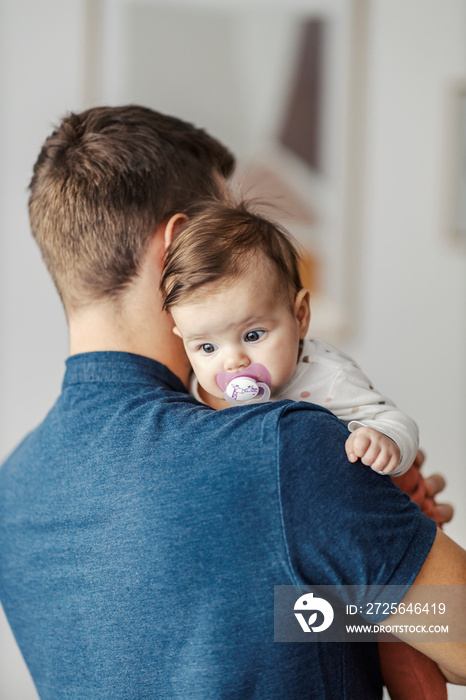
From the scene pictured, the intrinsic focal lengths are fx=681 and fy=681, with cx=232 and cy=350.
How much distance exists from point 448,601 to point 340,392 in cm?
31

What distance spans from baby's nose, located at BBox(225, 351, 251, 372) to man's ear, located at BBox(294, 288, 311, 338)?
0.12 m

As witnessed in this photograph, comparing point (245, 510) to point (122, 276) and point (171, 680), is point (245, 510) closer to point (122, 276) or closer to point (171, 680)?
point (171, 680)

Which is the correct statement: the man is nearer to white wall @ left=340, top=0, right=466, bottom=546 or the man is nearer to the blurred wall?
the blurred wall

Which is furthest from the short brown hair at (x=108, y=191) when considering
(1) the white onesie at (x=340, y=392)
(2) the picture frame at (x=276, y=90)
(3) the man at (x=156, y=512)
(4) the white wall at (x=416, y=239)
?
(4) the white wall at (x=416, y=239)

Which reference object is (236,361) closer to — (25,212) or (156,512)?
(156,512)

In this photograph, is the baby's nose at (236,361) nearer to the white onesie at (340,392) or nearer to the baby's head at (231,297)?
the baby's head at (231,297)

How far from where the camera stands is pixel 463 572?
2.60ft

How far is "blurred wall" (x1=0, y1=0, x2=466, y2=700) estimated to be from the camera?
231 centimetres

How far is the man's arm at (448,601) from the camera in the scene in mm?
764

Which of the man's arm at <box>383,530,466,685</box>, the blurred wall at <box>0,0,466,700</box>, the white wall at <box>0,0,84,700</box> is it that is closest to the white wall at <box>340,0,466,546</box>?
the blurred wall at <box>0,0,466,700</box>

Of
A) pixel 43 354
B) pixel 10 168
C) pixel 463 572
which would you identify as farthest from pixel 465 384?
pixel 463 572

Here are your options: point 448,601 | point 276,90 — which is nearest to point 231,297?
point 448,601

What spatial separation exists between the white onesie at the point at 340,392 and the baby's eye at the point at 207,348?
0.12 meters

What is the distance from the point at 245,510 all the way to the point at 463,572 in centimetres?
28
